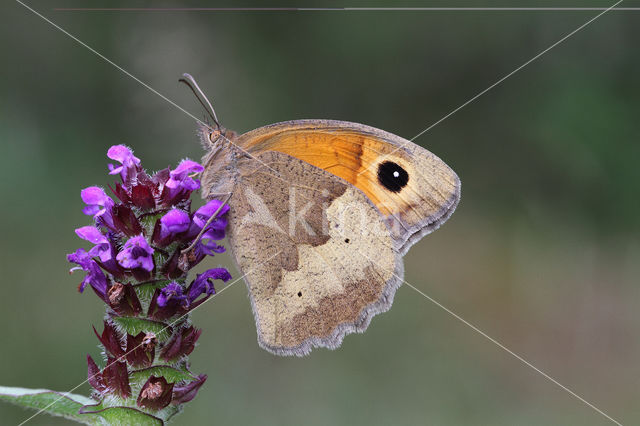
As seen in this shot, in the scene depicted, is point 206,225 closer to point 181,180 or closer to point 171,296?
point 181,180

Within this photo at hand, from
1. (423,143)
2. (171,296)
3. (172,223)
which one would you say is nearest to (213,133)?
(172,223)

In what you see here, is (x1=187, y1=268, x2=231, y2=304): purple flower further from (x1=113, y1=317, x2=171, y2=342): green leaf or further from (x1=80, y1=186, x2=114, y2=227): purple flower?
(x1=80, y1=186, x2=114, y2=227): purple flower

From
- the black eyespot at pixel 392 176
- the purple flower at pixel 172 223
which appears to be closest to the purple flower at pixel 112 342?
the purple flower at pixel 172 223

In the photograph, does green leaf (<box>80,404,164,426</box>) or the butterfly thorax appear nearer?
green leaf (<box>80,404,164,426</box>)

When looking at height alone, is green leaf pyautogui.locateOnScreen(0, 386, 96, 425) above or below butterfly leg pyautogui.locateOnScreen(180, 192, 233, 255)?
below

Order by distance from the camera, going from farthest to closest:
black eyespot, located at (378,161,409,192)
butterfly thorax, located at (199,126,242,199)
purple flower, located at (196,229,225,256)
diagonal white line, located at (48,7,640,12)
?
diagonal white line, located at (48,7,640,12), black eyespot, located at (378,161,409,192), butterfly thorax, located at (199,126,242,199), purple flower, located at (196,229,225,256)

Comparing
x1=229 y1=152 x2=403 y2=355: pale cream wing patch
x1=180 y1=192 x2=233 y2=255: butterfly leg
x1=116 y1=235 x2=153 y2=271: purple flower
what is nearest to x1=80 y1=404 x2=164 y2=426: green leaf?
x1=116 y1=235 x2=153 y2=271: purple flower

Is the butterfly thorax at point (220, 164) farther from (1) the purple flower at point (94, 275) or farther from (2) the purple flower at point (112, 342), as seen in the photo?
(2) the purple flower at point (112, 342)

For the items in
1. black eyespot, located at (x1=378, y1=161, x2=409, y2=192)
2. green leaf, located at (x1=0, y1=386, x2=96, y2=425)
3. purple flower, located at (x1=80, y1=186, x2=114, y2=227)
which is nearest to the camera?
green leaf, located at (x1=0, y1=386, x2=96, y2=425)
